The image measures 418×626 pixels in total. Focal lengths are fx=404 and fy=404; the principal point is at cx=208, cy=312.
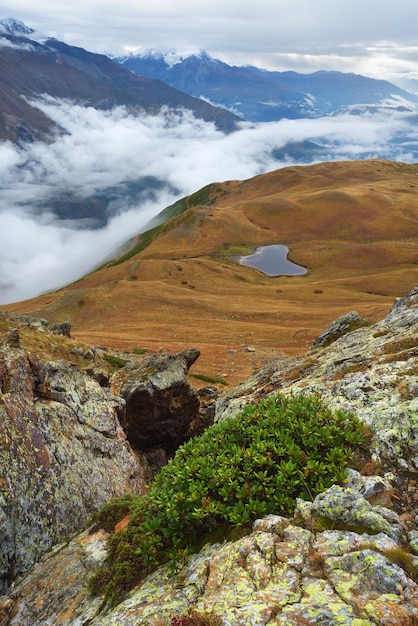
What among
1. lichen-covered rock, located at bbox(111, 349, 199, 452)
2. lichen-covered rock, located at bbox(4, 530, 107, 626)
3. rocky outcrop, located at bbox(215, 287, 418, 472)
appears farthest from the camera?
lichen-covered rock, located at bbox(111, 349, 199, 452)

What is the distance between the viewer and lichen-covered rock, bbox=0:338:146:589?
31.6 ft

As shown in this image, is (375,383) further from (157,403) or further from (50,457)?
(157,403)

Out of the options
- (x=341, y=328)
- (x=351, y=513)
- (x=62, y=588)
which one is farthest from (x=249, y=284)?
(x=351, y=513)

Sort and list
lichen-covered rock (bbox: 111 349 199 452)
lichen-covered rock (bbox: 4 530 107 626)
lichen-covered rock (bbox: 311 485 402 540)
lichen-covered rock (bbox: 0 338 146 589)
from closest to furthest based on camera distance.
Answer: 1. lichen-covered rock (bbox: 311 485 402 540)
2. lichen-covered rock (bbox: 4 530 107 626)
3. lichen-covered rock (bbox: 0 338 146 589)
4. lichen-covered rock (bbox: 111 349 199 452)

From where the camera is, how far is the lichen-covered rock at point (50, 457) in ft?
31.6

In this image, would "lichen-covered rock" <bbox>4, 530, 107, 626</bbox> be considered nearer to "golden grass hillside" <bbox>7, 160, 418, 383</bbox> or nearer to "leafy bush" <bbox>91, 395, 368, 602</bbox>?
"leafy bush" <bbox>91, 395, 368, 602</bbox>

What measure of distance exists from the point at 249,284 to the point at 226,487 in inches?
3368

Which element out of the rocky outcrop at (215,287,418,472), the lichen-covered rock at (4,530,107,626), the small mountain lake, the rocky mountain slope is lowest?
the lichen-covered rock at (4,530,107,626)

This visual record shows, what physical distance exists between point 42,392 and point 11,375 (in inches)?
54.5

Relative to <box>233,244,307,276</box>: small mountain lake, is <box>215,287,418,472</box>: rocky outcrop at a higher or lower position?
lower

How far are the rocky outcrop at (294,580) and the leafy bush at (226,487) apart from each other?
1.09 feet

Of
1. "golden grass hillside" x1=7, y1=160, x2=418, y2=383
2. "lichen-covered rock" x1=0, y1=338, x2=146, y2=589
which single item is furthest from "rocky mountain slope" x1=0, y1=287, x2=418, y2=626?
"golden grass hillside" x1=7, y1=160, x2=418, y2=383

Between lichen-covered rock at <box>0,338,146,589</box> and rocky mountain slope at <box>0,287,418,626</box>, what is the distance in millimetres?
844

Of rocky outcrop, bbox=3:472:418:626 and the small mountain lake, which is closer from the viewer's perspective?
rocky outcrop, bbox=3:472:418:626
